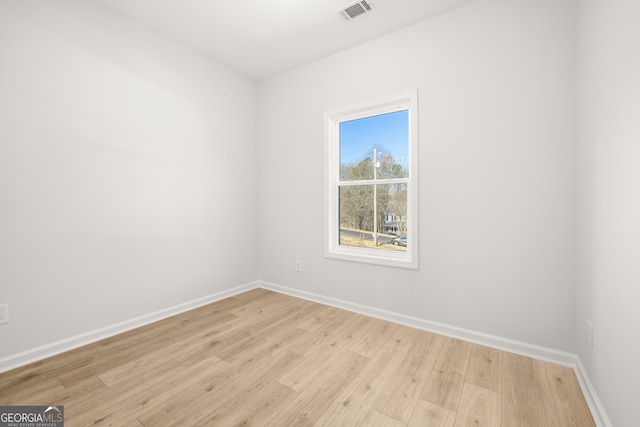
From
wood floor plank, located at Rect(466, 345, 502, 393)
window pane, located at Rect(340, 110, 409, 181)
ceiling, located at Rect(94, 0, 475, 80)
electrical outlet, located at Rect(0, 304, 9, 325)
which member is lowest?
wood floor plank, located at Rect(466, 345, 502, 393)

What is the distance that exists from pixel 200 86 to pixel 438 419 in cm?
352

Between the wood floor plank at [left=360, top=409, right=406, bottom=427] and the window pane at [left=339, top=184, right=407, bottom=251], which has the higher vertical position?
the window pane at [left=339, top=184, right=407, bottom=251]

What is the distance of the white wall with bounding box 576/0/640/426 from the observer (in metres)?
1.10

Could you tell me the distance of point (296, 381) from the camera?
5.50 feet

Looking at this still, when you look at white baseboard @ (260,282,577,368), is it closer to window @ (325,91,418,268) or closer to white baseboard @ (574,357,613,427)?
white baseboard @ (574,357,613,427)

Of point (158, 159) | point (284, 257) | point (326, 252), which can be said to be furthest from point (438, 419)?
point (158, 159)

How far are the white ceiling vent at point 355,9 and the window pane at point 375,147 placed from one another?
90 centimetres

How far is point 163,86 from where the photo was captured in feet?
8.61

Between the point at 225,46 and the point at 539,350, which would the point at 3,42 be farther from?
the point at 539,350

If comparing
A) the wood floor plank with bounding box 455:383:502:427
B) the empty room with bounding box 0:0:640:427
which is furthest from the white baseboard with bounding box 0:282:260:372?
the wood floor plank with bounding box 455:383:502:427

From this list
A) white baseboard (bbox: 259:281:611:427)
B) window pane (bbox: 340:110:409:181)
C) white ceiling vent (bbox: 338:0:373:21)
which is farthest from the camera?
window pane (bbox: 340:110:409:181)

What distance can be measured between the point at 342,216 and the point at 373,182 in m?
0.55

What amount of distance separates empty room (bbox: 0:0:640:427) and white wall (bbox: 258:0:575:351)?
2cm

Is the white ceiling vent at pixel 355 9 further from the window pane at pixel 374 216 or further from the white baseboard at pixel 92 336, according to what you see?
the white baseboard at pixel 92 336
